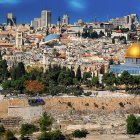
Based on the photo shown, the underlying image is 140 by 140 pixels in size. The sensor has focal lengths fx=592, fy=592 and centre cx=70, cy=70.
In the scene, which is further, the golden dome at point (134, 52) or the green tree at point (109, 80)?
the golden dome at point (134, 52)

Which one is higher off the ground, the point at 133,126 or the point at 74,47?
the point at 74,47

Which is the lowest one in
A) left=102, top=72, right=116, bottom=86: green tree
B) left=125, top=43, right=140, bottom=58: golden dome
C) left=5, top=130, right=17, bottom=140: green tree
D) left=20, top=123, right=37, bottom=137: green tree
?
left=5, top=130, right=17, bottom=140: green tree

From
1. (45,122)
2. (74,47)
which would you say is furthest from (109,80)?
(74,47)

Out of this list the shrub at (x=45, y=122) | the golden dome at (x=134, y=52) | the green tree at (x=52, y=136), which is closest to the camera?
the green tree at (x=52, y=136)

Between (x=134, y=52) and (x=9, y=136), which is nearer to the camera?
Result: (x=9, y=136)

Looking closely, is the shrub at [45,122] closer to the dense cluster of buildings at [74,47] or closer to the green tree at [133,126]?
the green tree at [133,126]

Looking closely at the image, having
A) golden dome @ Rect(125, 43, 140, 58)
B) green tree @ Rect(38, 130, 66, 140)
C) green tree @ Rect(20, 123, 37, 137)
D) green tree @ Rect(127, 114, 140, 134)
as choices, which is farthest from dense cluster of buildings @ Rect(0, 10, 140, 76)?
green tree @ Rect(38, 130, 66, 140)

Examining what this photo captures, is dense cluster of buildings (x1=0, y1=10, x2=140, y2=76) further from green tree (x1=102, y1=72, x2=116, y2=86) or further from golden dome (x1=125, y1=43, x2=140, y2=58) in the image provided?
green tree (x1=102, y1=72, x2=116, y2=86)

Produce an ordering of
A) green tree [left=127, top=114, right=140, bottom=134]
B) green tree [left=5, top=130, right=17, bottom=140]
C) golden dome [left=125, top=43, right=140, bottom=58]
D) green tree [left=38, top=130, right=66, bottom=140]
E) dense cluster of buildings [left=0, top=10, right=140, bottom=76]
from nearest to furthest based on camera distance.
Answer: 1. green tree [left=38, top=130, right=66, bottom=140]
2. green tree [left=5, top=130, right=17, bottom=140]
3. green tree [left=127, top=114, right=140, bottom=134]
4. golden dome [left=125, top=43, right=140, bottom=58]
5. dense cluster of buildings [left=0, top=10, right=140, bottom=76]

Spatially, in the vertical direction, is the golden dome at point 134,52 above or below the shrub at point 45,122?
above

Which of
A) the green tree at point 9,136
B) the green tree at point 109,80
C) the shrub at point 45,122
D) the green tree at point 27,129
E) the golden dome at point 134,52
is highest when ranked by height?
the golden dome at point 134,52

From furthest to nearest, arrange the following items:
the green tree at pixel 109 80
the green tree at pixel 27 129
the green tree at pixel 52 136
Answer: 1. the green tree at pixel 109 80
2. the green tree at pixel 27 129
3. the green tree at pixel 52 136

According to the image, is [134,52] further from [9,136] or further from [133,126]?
[9,136]

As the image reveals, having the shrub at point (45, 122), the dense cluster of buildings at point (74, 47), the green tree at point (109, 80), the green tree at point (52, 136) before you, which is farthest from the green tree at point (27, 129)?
the dense cluster of buildings at point (74, 47)
